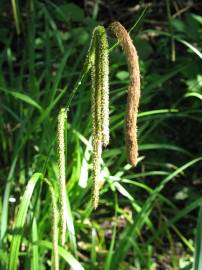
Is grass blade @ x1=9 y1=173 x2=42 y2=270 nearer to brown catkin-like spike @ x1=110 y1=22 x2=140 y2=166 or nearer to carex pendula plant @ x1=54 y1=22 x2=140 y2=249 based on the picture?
carex pendula plant @ x1=54 y1=22 x2=140 y2=249

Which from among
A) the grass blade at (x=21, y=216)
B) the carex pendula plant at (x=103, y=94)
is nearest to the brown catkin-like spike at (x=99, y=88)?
the carex pendula plant at (x=103, y=94)

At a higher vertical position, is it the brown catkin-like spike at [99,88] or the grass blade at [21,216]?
the brown catkin-like spike at [99,88]

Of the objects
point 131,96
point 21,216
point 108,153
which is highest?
point 131,96

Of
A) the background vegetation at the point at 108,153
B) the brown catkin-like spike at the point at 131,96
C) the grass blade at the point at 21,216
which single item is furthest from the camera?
the background vegetation at the point at 108,153

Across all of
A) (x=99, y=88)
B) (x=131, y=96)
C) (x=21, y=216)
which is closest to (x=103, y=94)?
(x=99, y=88)

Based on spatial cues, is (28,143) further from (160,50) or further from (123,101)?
(160,50)

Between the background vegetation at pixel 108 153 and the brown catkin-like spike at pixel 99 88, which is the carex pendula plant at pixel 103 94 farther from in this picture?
the background vegetation at pixel 108 153

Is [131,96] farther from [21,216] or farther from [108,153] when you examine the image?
[108,153]
